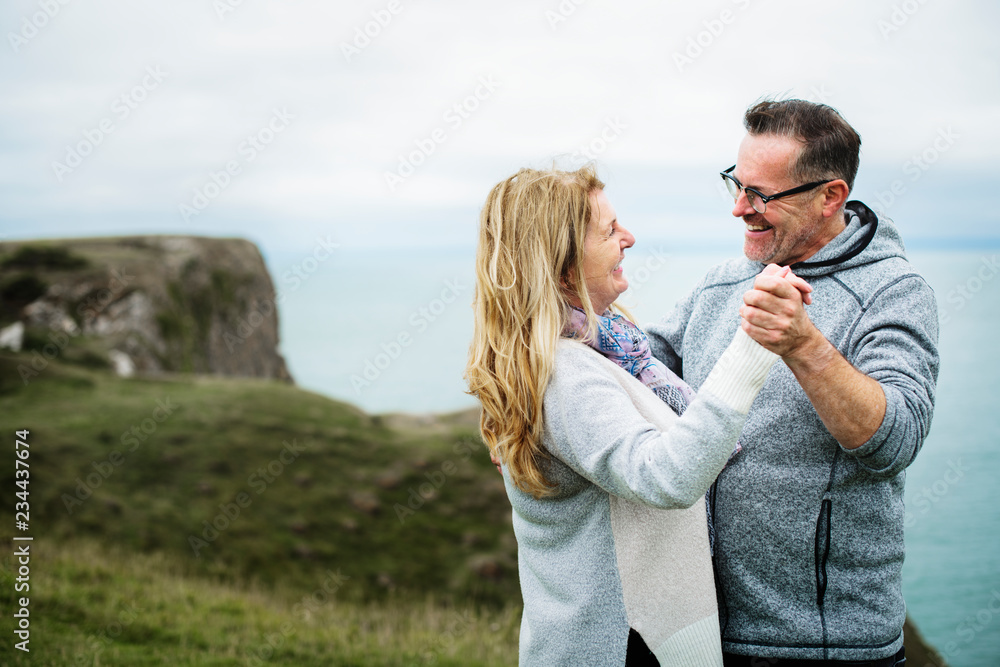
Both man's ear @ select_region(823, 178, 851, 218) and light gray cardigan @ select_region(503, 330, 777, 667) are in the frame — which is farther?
man's ear @ select_region(823, 178, 851, 218)

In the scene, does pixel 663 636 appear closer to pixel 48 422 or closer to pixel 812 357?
pixel 812 357

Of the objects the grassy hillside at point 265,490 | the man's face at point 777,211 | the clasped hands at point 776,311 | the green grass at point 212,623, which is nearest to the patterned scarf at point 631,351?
the clasped hands at point 776,311

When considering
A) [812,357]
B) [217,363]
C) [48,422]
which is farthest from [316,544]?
[217,363]

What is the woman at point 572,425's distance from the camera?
2.18 metres

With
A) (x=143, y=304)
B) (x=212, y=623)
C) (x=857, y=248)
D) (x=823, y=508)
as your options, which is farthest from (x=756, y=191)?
(x=143, y=304)

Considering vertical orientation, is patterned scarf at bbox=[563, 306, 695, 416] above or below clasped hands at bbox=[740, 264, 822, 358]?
below

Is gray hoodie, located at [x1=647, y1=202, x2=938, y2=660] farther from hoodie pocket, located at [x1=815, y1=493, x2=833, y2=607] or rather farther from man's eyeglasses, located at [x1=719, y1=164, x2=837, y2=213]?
man's eyeglasses, located at [x1=719, y1=164, x2=837, y2=213]

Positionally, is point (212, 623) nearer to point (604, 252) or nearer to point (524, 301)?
point (524, 301)

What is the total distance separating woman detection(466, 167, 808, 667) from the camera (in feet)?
7.14

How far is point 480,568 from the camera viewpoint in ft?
24.3

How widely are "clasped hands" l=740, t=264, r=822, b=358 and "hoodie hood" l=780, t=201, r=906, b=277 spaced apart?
697mm

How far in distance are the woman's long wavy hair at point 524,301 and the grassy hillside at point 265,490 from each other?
541 cm

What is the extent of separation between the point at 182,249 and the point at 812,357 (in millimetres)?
18169

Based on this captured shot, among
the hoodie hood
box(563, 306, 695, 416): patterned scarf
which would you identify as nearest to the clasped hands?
box(563, 306, 695, 416): patterned scarf
